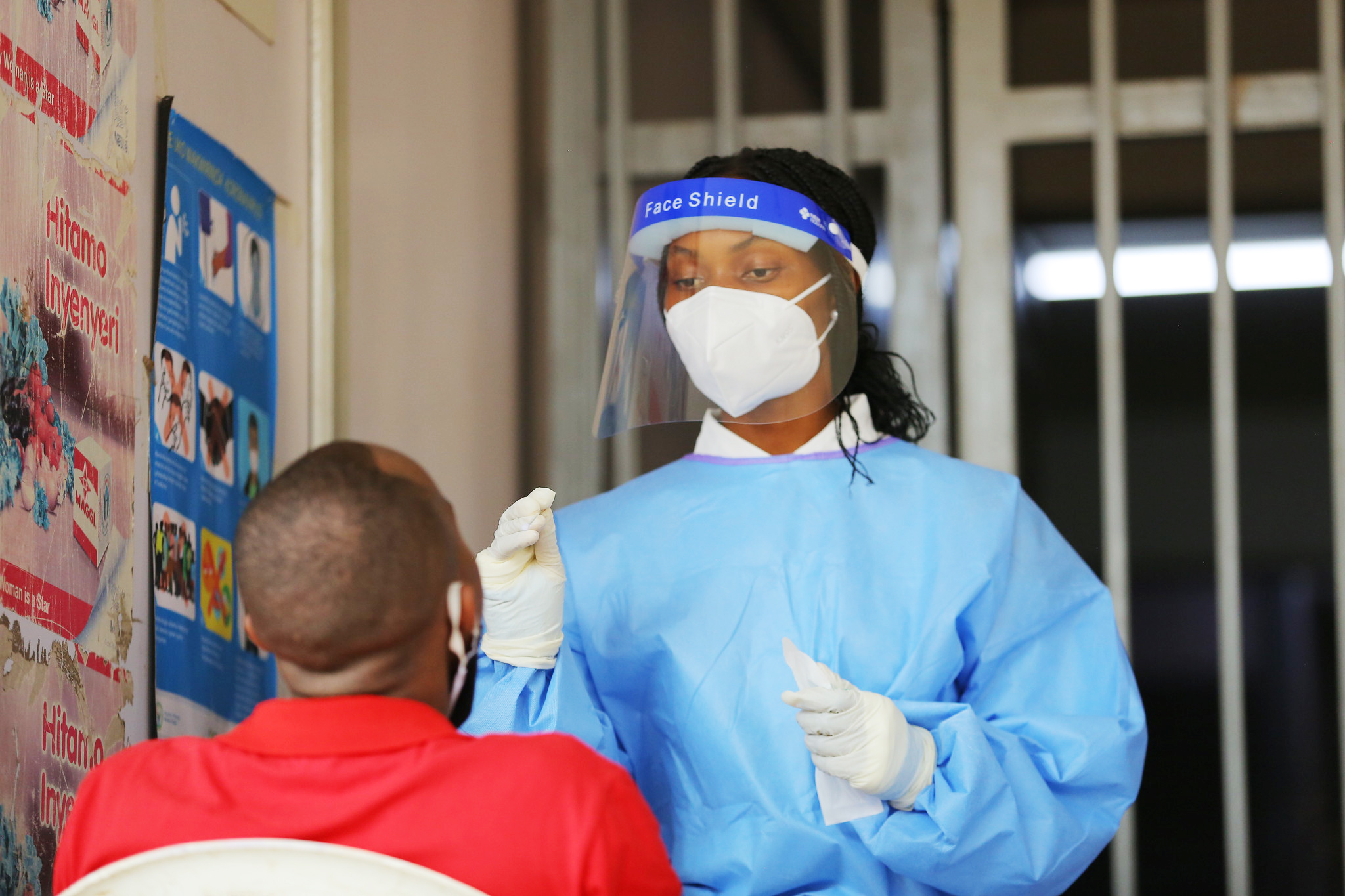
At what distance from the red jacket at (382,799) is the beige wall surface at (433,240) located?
1.20m

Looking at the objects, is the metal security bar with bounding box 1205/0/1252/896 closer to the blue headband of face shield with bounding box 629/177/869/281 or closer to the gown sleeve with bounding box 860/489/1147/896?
the gown sleeve with bounding box 860/489/1147/896

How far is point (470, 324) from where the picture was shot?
Answer: 2.61 m

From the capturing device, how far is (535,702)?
1482mm

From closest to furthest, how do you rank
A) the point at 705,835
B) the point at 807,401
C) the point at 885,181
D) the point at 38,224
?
the point at 38,224 < the point at 705,835 < the point at 807,401 < the point at 885,181

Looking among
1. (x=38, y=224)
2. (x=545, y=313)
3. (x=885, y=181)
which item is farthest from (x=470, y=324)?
(x=38, y=224)

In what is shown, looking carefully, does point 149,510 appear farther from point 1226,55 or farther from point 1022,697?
point 1226,55

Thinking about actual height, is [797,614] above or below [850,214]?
below

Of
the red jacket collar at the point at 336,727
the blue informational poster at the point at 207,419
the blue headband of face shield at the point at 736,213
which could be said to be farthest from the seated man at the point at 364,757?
the blue headband of face shield at the point at 736,213

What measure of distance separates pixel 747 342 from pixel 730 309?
4cm

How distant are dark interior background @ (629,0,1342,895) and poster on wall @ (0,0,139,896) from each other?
1.50m

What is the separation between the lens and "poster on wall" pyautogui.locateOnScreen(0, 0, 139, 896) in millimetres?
1214

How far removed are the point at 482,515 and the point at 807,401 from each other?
1154 millimetres

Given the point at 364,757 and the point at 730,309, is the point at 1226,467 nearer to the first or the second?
the point at 730,309

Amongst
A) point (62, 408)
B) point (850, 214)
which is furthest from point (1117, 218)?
point (62, 408)
